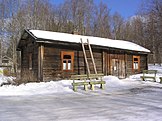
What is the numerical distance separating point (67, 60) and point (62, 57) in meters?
0.61

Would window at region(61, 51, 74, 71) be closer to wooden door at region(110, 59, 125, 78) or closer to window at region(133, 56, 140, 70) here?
wooden door at region(110, 59, 125, 78)

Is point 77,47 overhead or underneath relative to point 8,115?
overhead

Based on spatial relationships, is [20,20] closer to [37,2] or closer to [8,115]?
[37,2]

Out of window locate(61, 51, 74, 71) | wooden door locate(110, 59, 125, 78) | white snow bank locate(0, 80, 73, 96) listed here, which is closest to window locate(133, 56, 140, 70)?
wooden door locate(110, 59, 125, 78)

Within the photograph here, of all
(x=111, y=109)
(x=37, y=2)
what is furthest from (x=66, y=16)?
(x=111, y=109)

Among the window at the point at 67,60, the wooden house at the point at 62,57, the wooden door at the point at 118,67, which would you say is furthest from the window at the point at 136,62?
the window at the point at 67,60

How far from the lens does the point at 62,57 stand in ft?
62.1

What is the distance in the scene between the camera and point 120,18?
56.5m

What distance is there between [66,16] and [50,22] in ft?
12.0

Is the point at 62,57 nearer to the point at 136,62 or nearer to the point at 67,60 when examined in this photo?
the point at 67,60

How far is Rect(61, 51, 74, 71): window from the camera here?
62.5 feet

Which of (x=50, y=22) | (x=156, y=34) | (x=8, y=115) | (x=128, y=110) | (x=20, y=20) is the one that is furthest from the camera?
(x=50, y=22)

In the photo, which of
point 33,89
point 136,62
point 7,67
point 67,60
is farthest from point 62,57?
point 7,67

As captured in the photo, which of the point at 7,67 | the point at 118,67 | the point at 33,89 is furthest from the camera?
the point at 7,67
